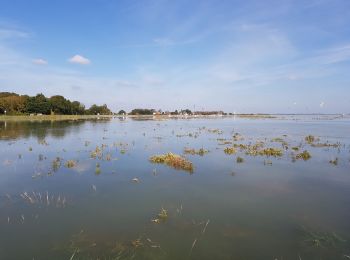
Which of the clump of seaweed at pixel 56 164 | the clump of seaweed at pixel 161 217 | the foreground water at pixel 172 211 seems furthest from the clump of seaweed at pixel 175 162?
the clump of seaweed at pixel 161 217

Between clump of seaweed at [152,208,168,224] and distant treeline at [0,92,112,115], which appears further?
distant treeline at [0,92,112,115]

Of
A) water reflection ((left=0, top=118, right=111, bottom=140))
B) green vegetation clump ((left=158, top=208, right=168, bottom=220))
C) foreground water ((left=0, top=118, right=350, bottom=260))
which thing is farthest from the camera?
water reflection ((left=0, top=118, right=111, bottom=140))

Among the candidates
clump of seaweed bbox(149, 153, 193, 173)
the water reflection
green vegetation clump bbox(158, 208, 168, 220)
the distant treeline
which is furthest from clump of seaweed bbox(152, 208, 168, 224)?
the distant treeline

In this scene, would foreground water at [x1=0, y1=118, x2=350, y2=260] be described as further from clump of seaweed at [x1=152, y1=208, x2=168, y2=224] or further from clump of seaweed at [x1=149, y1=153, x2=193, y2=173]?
clump of seaweed at [x1=149, y1=153, x2=193, y2=173]

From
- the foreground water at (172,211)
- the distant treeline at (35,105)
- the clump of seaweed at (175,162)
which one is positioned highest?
the distant treeline at (35,105)

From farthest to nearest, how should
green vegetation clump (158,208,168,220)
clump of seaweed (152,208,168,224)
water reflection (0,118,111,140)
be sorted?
water reflection (0,118,111,140), green vegetation clump (158,208,168,220), clump of seaweed (152,208,168,224)

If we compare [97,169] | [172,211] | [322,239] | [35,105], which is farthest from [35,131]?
[35,105]

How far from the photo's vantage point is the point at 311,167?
65.0 feet

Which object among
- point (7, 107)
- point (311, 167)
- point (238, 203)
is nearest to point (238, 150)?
point (311, 167)

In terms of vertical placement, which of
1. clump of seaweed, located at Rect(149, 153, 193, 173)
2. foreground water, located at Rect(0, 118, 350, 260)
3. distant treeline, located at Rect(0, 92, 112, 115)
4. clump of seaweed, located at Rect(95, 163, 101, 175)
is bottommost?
foreground water, located at Rect(0, 118, 350, 260)

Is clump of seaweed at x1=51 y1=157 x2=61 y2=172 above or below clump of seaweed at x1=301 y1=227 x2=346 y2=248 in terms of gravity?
above

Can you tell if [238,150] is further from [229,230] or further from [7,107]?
[7,107]

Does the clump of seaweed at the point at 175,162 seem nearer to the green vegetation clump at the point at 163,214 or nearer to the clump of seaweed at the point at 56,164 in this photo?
the clump of seaweed at the point at 56,164

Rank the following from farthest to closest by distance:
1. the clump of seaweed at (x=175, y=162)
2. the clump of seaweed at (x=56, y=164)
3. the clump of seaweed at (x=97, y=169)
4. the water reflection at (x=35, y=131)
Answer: the water reflection at (x=35, y=131)
the clump of seaweed at (x=175, y=162)
the clump of seaweed at (x=56, y=164)
the clump of seaweed at (x=97, y=169)
